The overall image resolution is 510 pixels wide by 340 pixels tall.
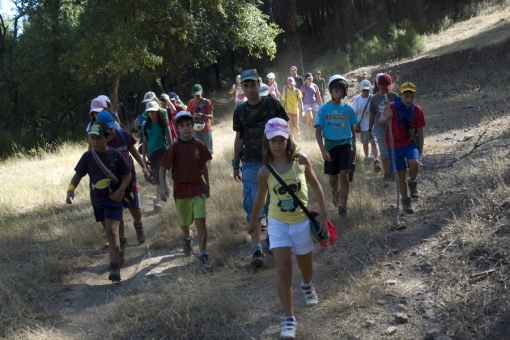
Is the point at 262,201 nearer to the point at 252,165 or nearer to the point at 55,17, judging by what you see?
the point at 252,165

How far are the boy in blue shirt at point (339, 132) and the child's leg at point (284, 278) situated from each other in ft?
8.31

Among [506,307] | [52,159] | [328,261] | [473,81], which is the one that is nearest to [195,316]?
[328,261]

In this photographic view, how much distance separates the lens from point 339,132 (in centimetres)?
667

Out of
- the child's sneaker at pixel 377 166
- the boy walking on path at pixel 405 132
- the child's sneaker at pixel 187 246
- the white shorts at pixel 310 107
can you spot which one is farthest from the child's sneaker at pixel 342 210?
the white shorts at pixel 310 107

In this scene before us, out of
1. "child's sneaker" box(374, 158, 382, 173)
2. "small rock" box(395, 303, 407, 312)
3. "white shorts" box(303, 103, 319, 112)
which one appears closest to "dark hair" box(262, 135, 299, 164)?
"small rock" box(395, 303, 407, 312)

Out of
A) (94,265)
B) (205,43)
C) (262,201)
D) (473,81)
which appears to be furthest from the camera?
(205,43)

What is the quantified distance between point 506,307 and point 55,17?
19339 mm

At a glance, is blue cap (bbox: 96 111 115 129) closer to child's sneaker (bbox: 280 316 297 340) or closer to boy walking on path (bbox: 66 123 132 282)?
boy walking on path (bbox: 66 123 132 282)

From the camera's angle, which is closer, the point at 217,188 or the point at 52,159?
the point at 217,188

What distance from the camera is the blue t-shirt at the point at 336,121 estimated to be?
6672 mm

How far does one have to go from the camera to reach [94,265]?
23.4ft

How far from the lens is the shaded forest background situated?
17203mm

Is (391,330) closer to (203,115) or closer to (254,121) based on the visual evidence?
(254,121)

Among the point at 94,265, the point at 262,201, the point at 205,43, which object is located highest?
the point at 205,43
